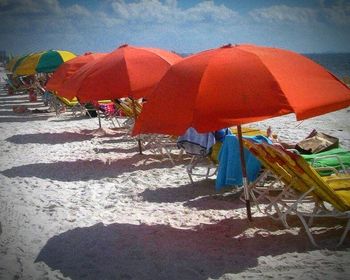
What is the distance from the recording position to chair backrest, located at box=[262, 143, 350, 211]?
369 cm

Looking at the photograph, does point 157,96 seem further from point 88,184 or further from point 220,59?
point 88,184

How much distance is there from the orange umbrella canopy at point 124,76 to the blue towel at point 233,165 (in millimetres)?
1918

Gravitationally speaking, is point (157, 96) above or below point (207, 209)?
above

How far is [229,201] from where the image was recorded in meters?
5.39

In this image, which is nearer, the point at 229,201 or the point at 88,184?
the point at 229,201

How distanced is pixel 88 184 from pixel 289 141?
5.06m

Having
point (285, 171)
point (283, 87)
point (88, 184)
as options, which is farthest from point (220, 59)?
point (88, 184)

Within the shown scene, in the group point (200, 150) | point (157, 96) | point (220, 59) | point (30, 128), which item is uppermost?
point (220, 59)

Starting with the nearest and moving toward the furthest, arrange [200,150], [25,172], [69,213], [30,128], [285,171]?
[285,171]
[69,213]
[200,150]
[25,172]
[30,128]

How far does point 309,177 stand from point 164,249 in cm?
165

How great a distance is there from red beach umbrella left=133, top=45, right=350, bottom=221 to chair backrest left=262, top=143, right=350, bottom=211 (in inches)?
22.8

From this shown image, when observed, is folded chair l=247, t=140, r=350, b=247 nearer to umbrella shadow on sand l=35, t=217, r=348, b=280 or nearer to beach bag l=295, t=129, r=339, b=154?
umbrella shadow on sand l=35, t=217, r=348, b=280

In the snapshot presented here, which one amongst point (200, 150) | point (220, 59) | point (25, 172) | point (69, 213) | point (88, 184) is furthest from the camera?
point (25, 172)

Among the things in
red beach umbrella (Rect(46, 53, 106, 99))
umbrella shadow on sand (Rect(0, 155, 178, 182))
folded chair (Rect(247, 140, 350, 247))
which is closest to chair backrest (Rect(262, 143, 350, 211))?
folded chair (Rect(247, 140, 350, 247))
